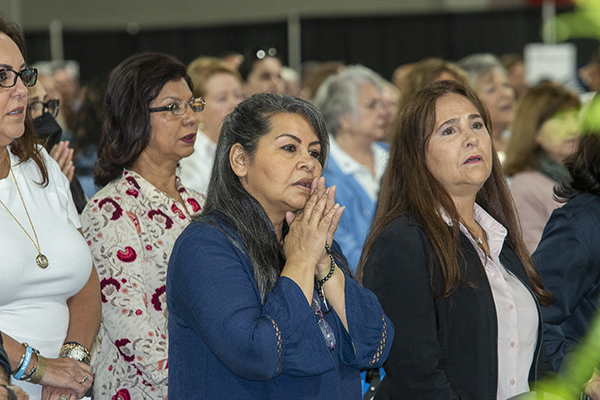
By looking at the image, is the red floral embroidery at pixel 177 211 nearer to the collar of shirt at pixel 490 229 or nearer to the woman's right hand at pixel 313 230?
the woman's right hand at pixel 313 230

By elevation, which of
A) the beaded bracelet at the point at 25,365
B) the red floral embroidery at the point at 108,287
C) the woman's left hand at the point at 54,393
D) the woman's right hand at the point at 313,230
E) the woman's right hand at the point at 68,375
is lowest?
the woman's left hand at the point at 54,393

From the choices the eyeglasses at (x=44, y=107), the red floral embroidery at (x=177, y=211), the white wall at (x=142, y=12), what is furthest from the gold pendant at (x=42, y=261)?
the white wall at (x=142, y=12)

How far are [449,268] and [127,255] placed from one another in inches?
37.5

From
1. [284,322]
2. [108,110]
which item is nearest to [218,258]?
[284,322]

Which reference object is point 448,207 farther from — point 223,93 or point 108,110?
point 223,93

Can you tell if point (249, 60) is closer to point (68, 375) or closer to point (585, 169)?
point (585, 169)

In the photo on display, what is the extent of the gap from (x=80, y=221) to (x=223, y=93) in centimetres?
201

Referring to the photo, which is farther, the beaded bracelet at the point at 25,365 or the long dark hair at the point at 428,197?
the long dark hair at the point at 428,197

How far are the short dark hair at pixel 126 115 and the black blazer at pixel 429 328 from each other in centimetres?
97

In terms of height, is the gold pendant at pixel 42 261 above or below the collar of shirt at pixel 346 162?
above

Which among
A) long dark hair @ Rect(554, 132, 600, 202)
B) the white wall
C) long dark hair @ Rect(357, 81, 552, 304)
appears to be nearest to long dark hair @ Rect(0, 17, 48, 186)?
long dark hair @ Rect(357, 81, 552, 304)

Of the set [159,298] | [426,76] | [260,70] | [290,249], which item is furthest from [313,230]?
[260,70]

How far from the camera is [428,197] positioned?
1903 millimetres

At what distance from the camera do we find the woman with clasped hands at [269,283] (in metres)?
1.38
